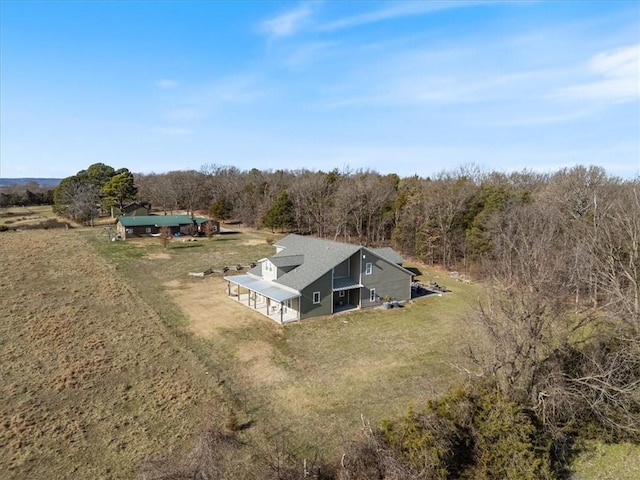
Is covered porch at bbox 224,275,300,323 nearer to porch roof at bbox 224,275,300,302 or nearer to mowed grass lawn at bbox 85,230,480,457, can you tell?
porch roof at bbox 224,275,300,302

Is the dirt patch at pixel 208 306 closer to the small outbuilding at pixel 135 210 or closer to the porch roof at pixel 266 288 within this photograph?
the porch roof at pixel 266 288

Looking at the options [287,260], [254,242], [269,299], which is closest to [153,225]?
[254,242]

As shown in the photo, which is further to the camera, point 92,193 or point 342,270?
point 92,193

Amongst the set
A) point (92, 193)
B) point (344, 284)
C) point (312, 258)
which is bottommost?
point (344, 284)

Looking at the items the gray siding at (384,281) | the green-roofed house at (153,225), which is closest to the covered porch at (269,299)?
the gray siding at (384,281)

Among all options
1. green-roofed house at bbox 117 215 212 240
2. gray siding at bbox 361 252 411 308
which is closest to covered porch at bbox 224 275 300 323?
gray siding at bbox 361 252 411 308

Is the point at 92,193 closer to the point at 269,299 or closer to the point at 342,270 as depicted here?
the point at 269,299
